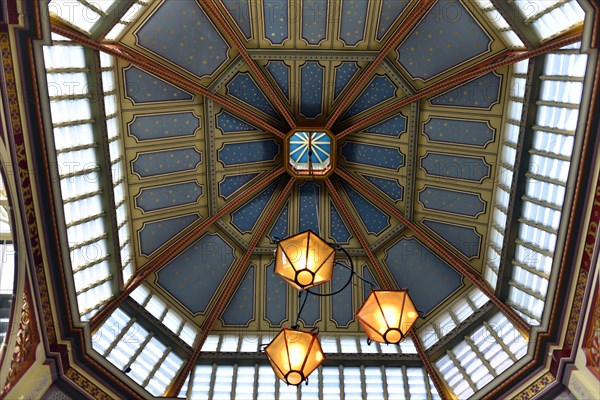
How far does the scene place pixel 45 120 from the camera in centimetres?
1147

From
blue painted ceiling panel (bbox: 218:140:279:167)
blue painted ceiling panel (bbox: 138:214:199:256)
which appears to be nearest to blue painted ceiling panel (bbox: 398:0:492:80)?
blue painted ceiling panel (bbox: 218:140:279:167)

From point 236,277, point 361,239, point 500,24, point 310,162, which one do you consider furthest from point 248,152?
point 500,24

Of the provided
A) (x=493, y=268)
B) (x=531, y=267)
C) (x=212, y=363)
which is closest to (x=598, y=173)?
(x=531, y=267)

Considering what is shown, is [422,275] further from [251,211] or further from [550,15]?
[550,15]

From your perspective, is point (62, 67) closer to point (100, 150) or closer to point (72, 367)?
point (100, 150)

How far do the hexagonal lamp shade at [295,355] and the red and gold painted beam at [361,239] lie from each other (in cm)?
691

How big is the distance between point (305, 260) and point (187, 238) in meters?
7.08

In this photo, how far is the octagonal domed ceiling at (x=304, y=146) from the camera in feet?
50.3

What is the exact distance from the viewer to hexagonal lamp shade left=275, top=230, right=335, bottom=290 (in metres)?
10.5

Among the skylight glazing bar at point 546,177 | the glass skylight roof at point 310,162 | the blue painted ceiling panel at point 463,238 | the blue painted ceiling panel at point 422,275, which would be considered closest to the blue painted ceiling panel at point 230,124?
the glass skylight roof at point 310,162

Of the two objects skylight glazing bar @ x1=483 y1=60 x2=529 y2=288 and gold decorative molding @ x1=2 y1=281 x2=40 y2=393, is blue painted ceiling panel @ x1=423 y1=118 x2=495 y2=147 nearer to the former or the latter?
skylight glazing bar @ x1=483 y1=60 x2=529 y2=288

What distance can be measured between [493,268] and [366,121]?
5.02m

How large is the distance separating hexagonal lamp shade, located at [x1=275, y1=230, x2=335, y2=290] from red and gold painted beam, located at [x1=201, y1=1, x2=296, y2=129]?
6583mm

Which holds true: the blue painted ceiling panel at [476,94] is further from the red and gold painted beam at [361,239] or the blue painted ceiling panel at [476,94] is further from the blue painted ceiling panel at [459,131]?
the red and gold painted beam at [361,239]
